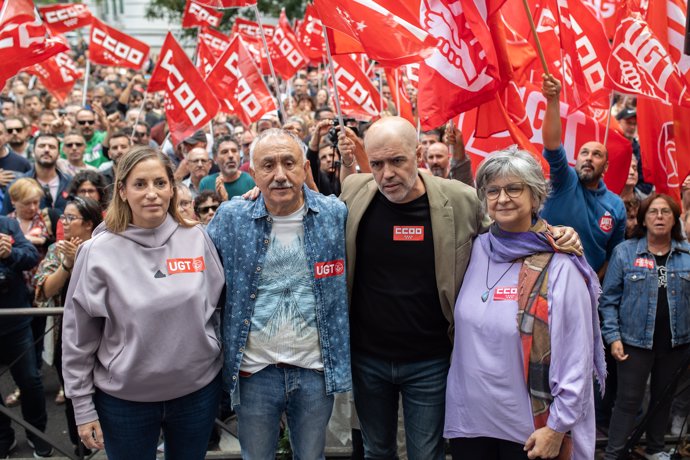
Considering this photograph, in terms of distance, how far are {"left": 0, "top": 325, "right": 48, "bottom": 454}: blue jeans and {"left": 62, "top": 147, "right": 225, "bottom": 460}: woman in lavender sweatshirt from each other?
2348 millimetres

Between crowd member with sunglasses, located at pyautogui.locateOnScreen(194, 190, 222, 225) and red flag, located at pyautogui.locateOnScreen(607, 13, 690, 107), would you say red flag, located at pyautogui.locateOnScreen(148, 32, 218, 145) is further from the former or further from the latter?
red flag, located at pyautogui.locateOnScreen(607, 13, 690, 107)

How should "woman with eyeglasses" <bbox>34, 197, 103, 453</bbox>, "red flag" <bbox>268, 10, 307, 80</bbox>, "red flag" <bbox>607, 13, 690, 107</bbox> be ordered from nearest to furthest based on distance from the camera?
"woman with eyeglasses" <bbox>34, 197, 103, 453</bbox> → "red flag" <bbox>607, 13, 690, 107</bbox> → "red flag" <bbox>268, 10, 307, 80</bbox>

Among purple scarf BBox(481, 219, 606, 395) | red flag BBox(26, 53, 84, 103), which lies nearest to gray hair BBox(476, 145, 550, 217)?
purple scarf BBox(481, 219, 606, 395)

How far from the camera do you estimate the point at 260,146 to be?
3.20 metres

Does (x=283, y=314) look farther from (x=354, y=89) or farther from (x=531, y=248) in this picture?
(x=354, y=89)

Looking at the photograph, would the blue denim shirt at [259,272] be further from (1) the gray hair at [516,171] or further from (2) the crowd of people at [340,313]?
(1) the gray hair at [516,171]

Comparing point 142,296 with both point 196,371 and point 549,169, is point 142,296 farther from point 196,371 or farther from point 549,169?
point 549,169

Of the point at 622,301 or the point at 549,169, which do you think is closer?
the point at 549,169

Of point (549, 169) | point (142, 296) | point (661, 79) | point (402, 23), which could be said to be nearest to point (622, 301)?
point (549, 169)

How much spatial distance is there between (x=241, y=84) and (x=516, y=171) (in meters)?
6.03

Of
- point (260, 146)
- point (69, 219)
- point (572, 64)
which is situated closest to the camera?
point (260, 146)

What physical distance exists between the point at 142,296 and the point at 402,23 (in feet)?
7.75

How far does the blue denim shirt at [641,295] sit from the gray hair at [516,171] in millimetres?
1965

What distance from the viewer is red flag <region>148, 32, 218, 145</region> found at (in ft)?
26.5
